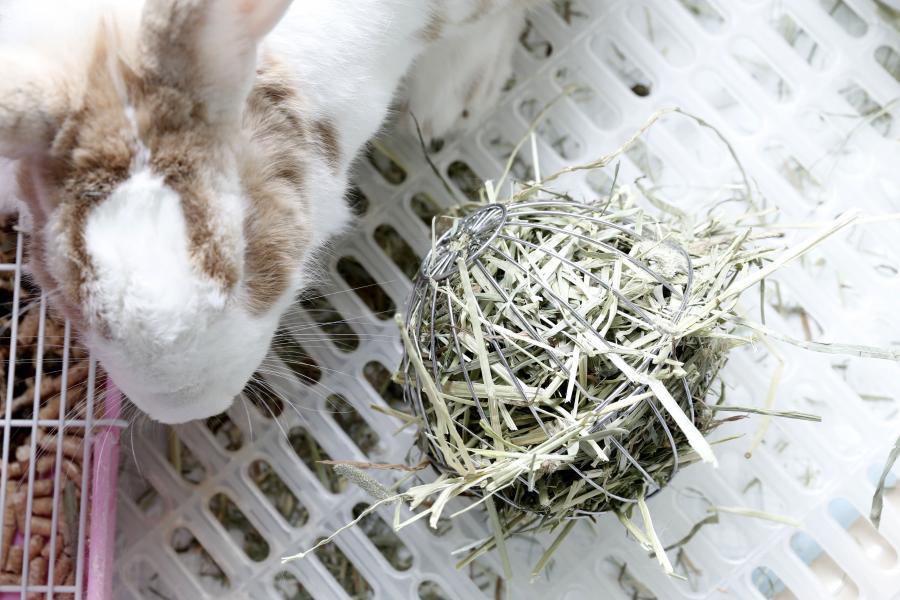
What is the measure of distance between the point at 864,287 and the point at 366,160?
78cm

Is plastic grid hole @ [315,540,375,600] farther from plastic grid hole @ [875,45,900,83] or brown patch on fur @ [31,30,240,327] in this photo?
plastic grid hole @ [875,45,900,83]

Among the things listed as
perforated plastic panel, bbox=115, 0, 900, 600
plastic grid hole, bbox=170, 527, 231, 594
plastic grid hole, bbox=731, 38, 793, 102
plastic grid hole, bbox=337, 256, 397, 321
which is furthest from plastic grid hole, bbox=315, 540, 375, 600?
plastic grid hole, bbox=731, 38, 793, 102

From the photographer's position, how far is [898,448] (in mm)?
1143

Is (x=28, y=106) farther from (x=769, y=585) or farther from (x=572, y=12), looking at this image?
(x=769, y=585)

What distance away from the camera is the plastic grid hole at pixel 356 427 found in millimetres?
1353

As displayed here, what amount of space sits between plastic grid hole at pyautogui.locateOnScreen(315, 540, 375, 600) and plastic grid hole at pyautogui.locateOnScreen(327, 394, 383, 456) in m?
0.15

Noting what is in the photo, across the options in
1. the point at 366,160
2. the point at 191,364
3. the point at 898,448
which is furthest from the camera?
the point at 366,160

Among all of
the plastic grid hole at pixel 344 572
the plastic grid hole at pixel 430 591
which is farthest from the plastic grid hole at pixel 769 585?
the plastic grid hole at pixel 344 572

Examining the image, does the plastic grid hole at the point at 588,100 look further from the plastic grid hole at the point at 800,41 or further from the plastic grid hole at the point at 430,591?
the plastic grid hole at the point at 430,591

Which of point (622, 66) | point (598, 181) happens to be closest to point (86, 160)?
point (598, 181)

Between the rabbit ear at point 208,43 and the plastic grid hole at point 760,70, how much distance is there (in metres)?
0.91

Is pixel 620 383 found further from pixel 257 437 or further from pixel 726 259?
pixel 257 437

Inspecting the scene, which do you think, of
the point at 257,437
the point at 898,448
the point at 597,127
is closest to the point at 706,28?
the point at 597,127

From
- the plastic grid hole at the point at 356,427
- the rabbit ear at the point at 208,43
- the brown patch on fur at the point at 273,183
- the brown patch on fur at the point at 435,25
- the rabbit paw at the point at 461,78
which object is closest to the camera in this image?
the rabbit ear at the point at 208,43
